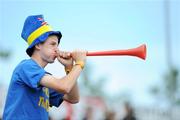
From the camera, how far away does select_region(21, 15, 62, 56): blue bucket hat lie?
6297 mm

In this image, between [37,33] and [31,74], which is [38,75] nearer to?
[31,74]

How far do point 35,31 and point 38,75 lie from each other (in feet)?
1.49

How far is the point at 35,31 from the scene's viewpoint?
250 inches

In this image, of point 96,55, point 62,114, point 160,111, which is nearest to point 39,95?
point 96,55

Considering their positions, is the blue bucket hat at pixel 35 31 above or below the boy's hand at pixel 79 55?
above

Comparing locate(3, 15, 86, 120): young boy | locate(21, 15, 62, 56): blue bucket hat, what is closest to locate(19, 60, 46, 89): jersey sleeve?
locate(3, 15, 86, 120): young boy

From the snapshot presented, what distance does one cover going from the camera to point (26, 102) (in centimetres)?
613

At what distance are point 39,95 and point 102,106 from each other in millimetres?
16732

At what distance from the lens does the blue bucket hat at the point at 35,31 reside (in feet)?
20.7

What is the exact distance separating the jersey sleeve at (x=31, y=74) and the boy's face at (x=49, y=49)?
5.0 inches

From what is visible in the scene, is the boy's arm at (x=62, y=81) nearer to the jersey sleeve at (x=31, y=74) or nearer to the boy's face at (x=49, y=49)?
the jersey sleeve at (x=31, y=74)

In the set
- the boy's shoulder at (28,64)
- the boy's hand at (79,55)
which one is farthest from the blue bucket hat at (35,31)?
the boy's hand at (79,55)

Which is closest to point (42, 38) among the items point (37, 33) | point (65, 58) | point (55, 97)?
point (37, 33)

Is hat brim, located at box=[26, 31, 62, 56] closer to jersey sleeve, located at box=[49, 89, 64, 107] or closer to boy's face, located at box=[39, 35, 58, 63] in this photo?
boy's face, located at box=[39, 35, 58, 63]
